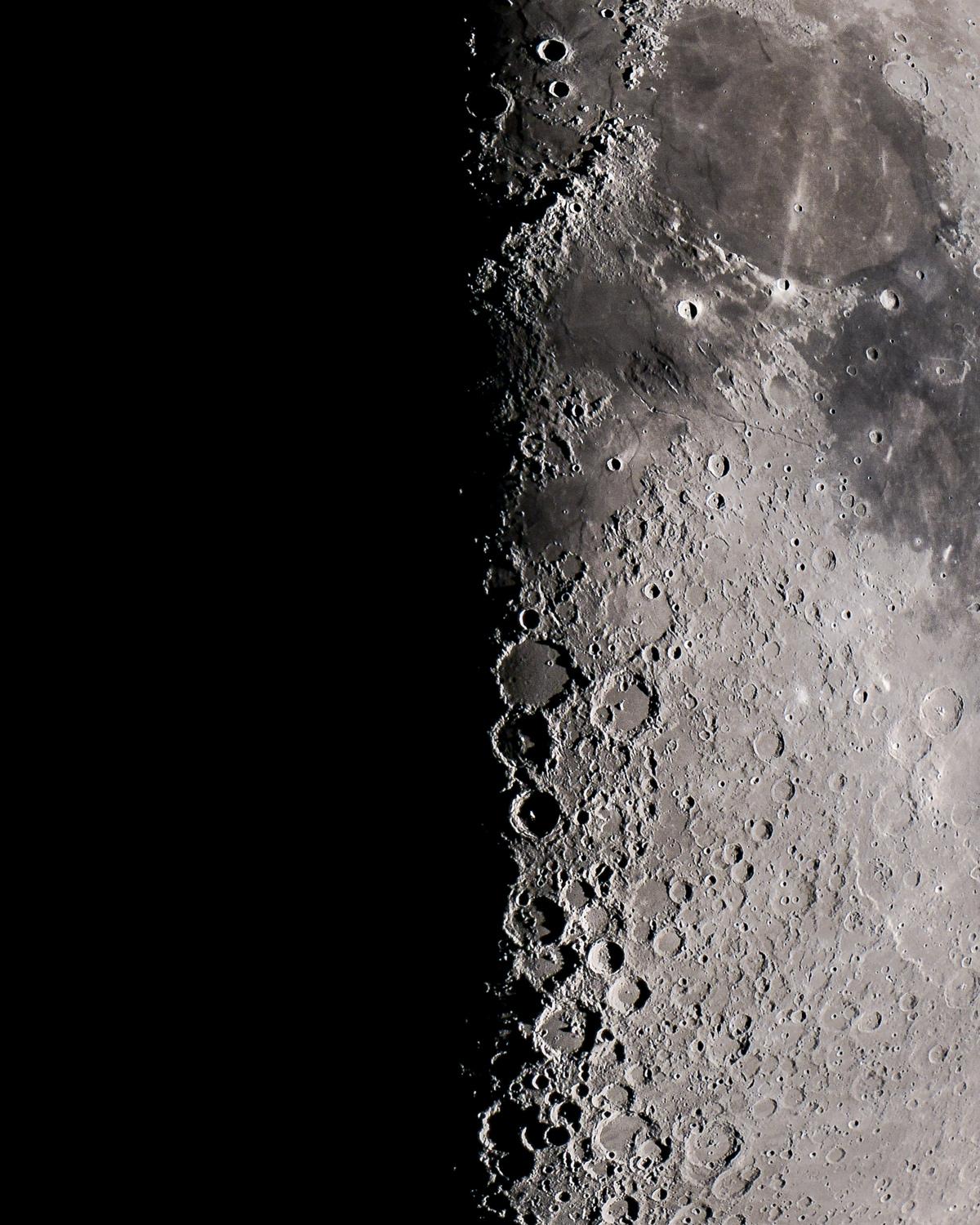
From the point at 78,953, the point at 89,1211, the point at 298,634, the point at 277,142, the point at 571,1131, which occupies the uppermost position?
the point at 277,142

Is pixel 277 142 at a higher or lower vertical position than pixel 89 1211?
higher

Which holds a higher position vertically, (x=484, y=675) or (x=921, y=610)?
(x=921, y=610)

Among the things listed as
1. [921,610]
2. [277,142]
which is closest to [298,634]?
[277,142]

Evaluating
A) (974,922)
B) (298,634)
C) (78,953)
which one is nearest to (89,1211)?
(78,953)

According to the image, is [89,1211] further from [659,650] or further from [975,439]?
[975,439]

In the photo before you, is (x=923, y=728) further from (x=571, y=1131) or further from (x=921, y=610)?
(x=571, y=1131)

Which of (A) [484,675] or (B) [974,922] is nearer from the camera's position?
(A) [484,675]

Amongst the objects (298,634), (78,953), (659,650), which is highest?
(659,650)
